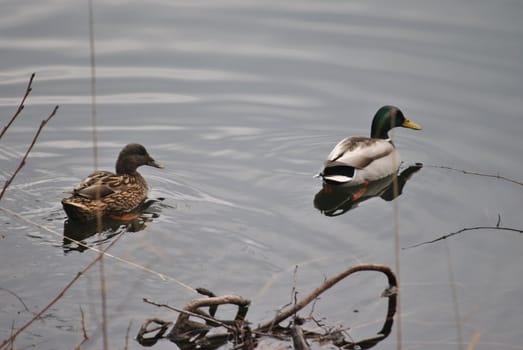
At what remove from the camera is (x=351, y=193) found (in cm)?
1048

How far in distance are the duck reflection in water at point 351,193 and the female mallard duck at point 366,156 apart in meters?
0.07

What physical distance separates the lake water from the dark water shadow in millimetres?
100

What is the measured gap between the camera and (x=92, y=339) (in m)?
6.46

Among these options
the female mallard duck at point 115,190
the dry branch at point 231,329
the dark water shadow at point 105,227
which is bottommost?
the dark water shadow at point 105,227

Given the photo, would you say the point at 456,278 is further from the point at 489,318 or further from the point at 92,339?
the point at 92,339

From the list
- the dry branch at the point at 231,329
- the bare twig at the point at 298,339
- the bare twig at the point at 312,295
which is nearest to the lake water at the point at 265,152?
the dry branch at the point at 231,329

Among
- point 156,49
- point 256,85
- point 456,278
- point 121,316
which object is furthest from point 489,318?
point 156,49

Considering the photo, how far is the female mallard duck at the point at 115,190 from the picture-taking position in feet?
29.8

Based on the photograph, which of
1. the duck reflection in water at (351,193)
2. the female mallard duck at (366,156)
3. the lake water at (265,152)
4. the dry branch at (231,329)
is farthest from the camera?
the female mallard duck at (366,156)

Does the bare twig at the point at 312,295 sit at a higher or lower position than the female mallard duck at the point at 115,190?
higher

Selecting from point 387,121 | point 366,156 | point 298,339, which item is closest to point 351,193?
point 366,156

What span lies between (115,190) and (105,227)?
44cm

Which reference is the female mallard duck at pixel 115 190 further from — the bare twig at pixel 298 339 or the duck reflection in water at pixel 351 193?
the bare twig at pixel 298 339

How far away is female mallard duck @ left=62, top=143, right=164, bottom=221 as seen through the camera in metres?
9.09
